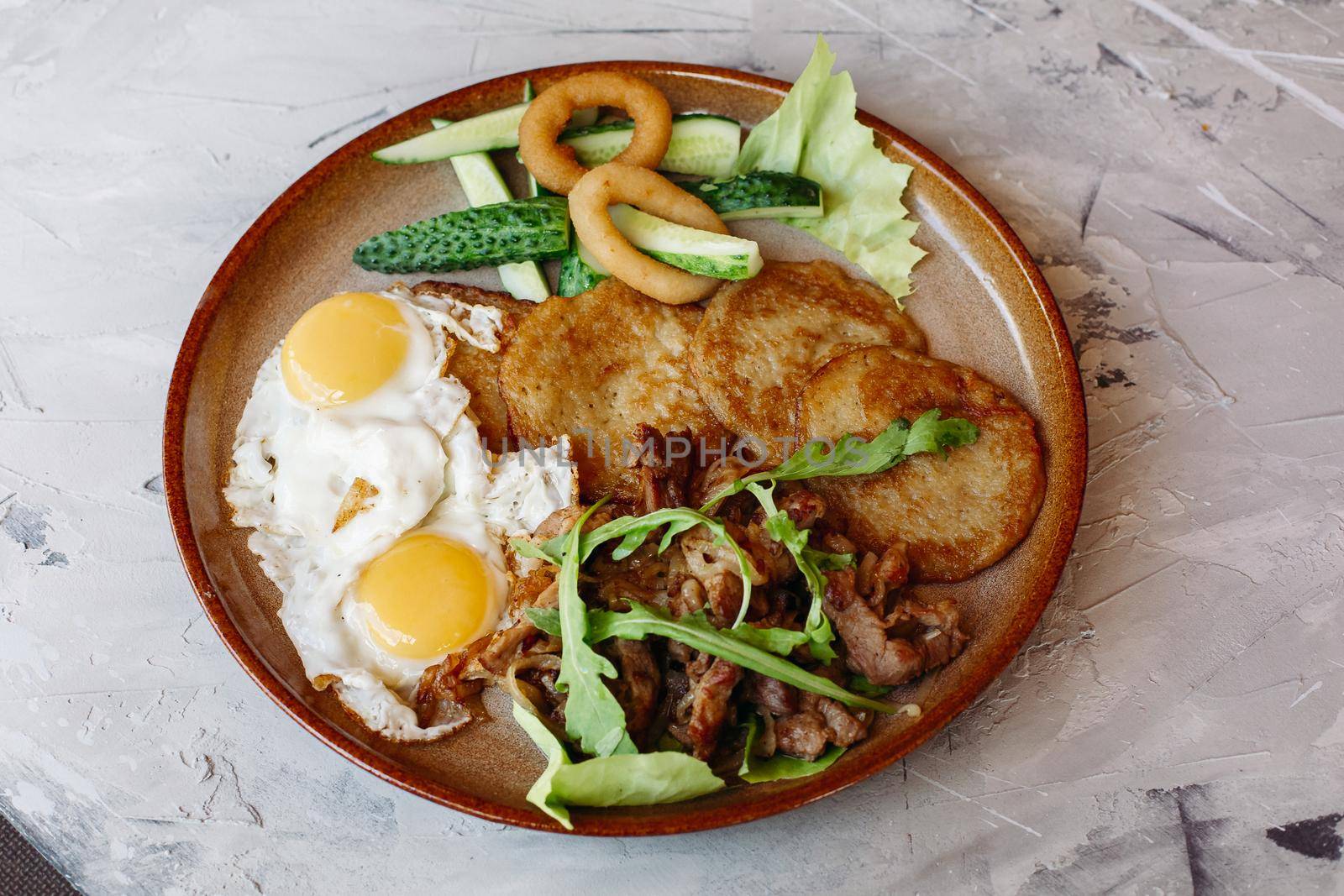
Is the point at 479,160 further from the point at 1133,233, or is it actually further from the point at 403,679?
the point at 1133,233

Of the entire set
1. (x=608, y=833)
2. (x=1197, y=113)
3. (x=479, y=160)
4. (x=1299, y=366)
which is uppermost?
(x=479, y=160)

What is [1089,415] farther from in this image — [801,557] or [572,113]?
[572,113]

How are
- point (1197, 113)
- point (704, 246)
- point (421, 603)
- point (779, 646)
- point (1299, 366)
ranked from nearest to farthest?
point (779, 646) → point (421, 603) → point (704, 246) → point (1299, 366) → point (1197, 113)

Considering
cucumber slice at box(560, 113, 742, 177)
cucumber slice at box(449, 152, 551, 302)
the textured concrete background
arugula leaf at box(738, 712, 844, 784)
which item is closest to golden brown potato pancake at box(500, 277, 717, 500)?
cucumber slice at box(449, 152, 551, 302)

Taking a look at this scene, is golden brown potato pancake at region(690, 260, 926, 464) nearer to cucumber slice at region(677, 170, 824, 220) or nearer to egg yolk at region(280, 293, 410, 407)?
cucumber slice at region(677, 170, 824, 220)

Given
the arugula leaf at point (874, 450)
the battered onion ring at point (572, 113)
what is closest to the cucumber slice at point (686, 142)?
the battered onion ring at point (572, 113)

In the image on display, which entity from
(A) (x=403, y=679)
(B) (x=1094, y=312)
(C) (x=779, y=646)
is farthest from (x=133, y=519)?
(B) (x=1094, y=312)

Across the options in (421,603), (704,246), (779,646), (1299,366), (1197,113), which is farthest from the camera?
(1197,113)

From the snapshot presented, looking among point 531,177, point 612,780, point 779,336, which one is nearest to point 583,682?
point 612,780
